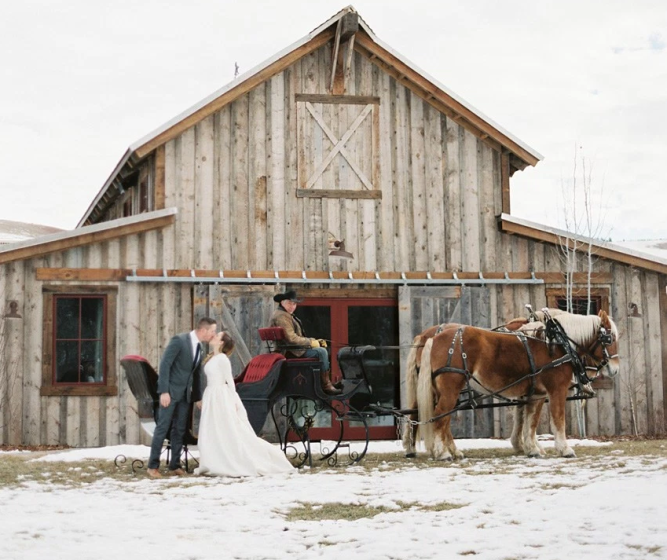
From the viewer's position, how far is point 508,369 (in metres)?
11.7

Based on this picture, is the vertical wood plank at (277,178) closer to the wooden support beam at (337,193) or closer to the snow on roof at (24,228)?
the wooden support beam at (337,193)

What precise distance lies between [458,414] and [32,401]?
20.5 ft

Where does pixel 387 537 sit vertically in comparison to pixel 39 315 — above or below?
below

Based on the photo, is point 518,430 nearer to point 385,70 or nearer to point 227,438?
point 227,438

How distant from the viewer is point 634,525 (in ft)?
20.7

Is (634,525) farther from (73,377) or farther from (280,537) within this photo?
(73,377)

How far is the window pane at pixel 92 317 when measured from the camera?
14.0 m

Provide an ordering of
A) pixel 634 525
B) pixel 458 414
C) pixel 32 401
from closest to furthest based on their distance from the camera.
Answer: pixel 634 525 → pixel 32 401 → pixel 458 414

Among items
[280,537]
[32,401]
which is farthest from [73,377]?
[280,537]

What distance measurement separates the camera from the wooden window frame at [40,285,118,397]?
1366 centimetres

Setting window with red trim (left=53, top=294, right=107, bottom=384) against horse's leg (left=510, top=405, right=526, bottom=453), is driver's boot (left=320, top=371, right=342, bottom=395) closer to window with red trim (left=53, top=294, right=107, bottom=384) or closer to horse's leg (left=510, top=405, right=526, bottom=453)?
horse's leg (left=510, top=405, right=526, bottom=453)

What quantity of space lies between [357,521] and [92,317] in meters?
7.88

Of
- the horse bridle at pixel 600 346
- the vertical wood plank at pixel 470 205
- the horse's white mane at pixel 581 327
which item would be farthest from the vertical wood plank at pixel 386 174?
the horse bridle at pixel 600 346

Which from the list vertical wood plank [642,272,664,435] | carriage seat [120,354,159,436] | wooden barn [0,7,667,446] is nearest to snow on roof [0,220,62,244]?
wooden barn [0,7,667,446]
